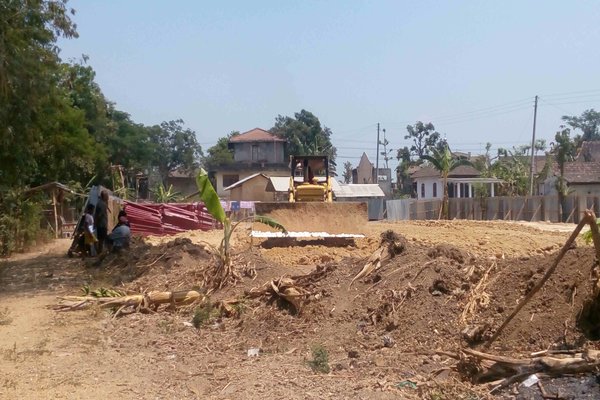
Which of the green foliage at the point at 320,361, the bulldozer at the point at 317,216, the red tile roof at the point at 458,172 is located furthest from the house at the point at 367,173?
the green foliage at the point at 320,361

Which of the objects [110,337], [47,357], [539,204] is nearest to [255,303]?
[110,337]

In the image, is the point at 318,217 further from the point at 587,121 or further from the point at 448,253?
the point at 587,121

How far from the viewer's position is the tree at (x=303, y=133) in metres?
79.0

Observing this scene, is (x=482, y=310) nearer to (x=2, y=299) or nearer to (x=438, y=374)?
(x=438, y=374)

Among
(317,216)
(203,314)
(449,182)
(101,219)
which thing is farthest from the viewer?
(449,182)

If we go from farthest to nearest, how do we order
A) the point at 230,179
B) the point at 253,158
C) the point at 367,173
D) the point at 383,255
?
1. the point at 367,173
2. the point at 253,158
3. the point at 230,179
4. the point at 383,255

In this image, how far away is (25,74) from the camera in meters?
18.5

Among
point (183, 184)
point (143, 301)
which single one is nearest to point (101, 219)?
point (143, 301)

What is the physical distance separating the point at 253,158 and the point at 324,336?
65802mm

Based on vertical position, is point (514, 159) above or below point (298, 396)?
above

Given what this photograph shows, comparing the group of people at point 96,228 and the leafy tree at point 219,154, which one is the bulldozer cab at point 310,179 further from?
the leafy tree at point 219,154

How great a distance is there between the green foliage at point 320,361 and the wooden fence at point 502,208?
31.0 metres

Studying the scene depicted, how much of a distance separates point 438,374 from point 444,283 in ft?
8.29

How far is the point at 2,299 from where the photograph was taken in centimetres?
1606
